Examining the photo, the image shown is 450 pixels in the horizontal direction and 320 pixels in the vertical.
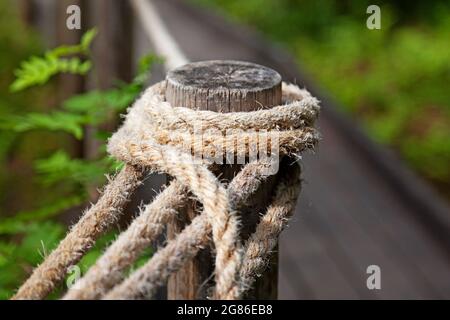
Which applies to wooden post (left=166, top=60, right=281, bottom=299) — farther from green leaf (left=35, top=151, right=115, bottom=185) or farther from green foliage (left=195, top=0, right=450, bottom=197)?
green foliage (left=195, top=0, right=450, bottom=197)

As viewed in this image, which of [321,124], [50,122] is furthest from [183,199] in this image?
[321,124]

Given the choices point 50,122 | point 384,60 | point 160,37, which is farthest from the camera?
point 384,60

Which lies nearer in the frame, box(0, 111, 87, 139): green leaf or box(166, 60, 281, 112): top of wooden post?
box(166, 60, 281, 112): top of wooden post

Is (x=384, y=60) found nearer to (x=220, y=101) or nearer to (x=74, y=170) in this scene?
(x=74, y=170)

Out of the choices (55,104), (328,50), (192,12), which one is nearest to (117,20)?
(55,104)

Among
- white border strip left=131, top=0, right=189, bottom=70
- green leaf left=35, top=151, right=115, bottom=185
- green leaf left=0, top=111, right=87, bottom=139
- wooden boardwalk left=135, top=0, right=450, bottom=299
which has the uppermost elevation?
white border strip left=131, top=0, right=189, bottom=70

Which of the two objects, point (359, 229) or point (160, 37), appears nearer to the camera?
point (160, 37)

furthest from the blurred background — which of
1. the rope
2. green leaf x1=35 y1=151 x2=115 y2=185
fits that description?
the rope
